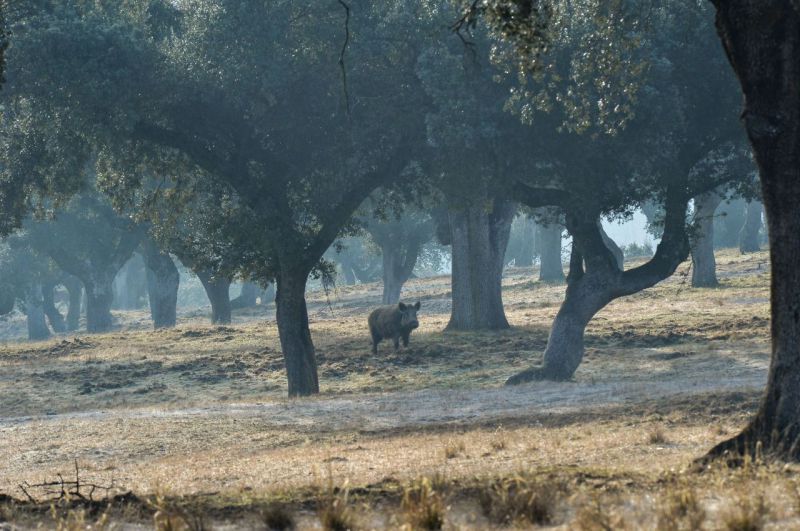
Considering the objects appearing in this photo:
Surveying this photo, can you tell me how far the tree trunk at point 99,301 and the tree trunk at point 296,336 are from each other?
141 feet

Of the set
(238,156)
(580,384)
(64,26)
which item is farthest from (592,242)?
(64,26)

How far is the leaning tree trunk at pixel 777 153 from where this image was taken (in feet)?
35.0

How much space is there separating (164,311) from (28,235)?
13029 millimetres

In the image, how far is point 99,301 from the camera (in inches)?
2699

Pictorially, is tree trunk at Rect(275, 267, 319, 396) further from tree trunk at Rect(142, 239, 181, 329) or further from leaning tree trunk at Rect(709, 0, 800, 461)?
tree trunk at Rect(142, 239, 181, 329)

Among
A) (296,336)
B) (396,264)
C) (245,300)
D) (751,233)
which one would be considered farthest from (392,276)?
(296,336)

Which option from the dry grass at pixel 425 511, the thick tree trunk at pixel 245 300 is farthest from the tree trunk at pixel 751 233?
the dry grass at pixel 425 511

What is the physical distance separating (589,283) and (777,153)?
14443mm

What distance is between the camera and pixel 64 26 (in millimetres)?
24703

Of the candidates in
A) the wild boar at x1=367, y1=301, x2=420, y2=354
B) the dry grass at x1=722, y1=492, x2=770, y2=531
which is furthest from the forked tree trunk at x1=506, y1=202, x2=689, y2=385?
the dry grass at x1=722, y1=492, x2=770, y2=531

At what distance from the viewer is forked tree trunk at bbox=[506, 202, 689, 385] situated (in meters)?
24.8

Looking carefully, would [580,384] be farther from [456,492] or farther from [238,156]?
[456,492]

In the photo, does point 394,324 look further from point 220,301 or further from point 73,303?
point 73,303

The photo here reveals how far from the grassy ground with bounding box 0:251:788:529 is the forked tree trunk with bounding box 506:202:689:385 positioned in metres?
0.96
